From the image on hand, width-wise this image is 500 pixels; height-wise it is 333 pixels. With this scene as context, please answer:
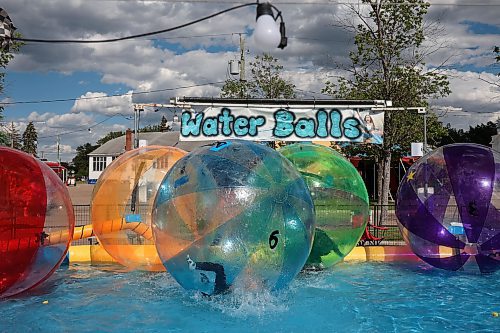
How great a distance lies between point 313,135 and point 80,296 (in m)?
6.68

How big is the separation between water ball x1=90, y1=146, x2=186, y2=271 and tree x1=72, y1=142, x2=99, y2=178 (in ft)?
298

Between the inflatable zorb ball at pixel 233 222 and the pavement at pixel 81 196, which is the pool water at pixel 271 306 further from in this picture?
the pavement at pixel 81 196

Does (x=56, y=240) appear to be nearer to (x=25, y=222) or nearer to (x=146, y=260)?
(x=25, y=222)

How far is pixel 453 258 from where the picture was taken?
8.50 metres

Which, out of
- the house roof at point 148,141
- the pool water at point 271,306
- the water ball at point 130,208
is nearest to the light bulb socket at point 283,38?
the pool water at point 271,306

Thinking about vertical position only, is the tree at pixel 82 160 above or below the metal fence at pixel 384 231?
above

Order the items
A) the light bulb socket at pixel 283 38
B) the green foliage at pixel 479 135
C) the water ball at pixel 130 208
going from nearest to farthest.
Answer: the light bulb socket at pixel 283 38, the water ball at pixel 130 208, the green foliage at pixel 479 135

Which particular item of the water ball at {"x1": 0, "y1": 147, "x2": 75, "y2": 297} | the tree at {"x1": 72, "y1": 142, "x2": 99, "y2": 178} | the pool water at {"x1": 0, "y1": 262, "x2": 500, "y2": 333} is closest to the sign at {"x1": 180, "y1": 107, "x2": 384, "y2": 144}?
the pool water at {"x1": 0, "y1": 262, "x2": 500, "y2": 333}

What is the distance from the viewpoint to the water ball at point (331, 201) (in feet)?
28.1

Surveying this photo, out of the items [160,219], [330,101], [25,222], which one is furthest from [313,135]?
[25,222]

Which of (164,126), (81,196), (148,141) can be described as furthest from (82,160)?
(81,196)

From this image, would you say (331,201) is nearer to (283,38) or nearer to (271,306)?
(271,306)

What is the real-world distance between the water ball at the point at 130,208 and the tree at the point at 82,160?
90.8 meters

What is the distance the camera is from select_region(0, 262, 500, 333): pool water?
6023mm
